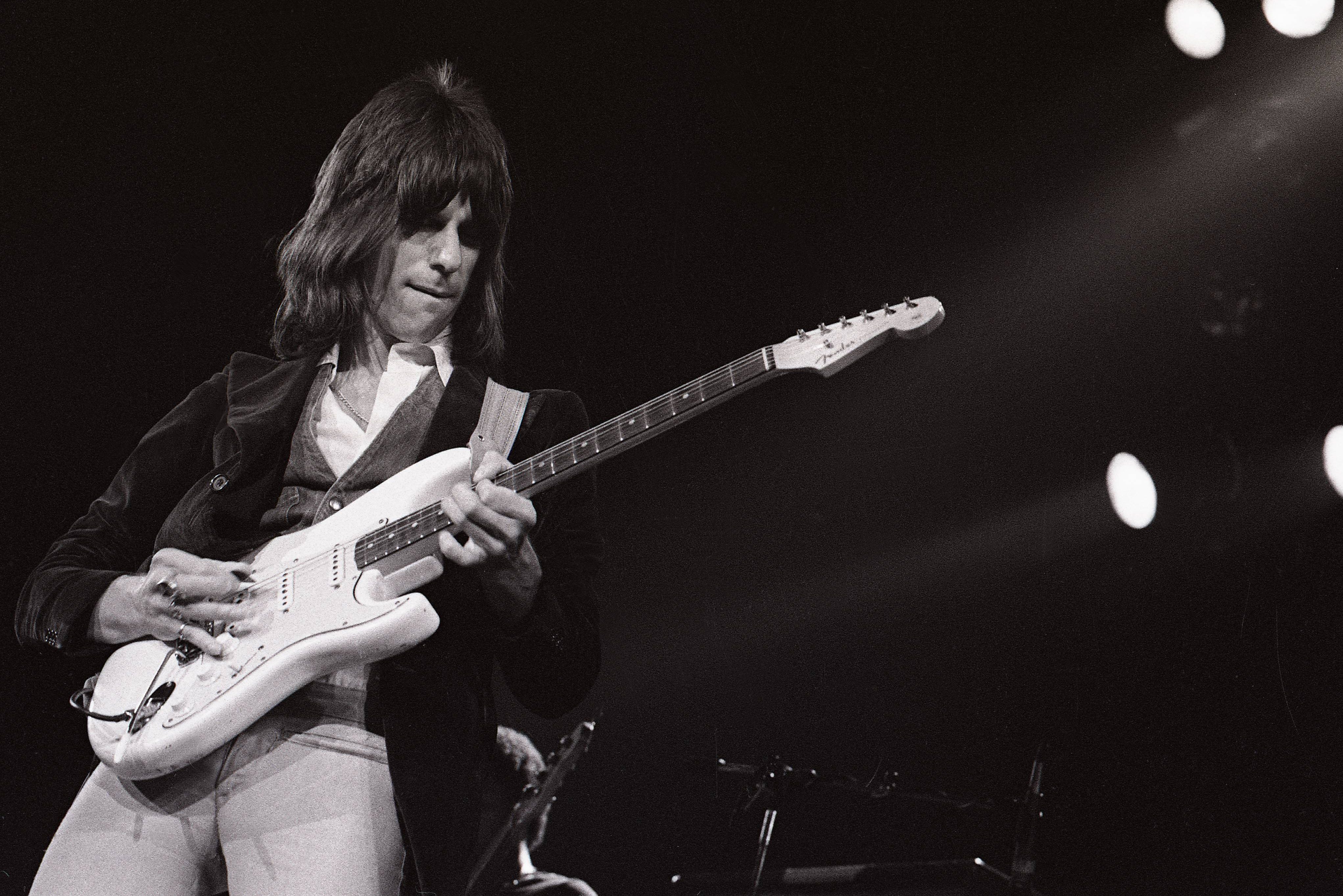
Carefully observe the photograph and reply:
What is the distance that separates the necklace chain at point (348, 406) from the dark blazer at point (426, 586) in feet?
0.13

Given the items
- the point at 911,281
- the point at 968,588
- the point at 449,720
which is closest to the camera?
the point at 449,720

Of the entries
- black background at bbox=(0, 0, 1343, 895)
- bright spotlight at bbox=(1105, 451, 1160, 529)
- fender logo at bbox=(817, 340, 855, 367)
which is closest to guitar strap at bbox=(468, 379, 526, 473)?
fender logo at bbox=(817, 340, 855, 367)

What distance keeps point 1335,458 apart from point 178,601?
102 inches

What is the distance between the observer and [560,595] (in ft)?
5.28

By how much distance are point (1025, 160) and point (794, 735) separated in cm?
157

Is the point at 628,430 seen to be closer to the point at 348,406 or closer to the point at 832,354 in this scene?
the point at 832,354

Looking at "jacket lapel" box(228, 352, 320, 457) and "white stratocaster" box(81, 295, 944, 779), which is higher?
"jacket lapel" box(228, 352, 320, 457)

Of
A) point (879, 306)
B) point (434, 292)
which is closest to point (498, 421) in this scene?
point (434, 292)

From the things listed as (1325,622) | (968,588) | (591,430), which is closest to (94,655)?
(591,430)

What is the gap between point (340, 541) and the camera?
1.53 m

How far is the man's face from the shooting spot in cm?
184

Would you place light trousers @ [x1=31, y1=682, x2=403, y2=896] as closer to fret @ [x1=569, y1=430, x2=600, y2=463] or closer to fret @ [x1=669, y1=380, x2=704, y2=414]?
fret @ [x1=569, y1=430, x2=600, y2=463]

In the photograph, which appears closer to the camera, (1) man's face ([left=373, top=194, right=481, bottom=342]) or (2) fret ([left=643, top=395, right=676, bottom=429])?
(2) fret ([left=643, top=395, right=676, bottom=429])

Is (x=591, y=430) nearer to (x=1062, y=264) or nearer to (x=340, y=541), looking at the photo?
(x=340, y=541)
